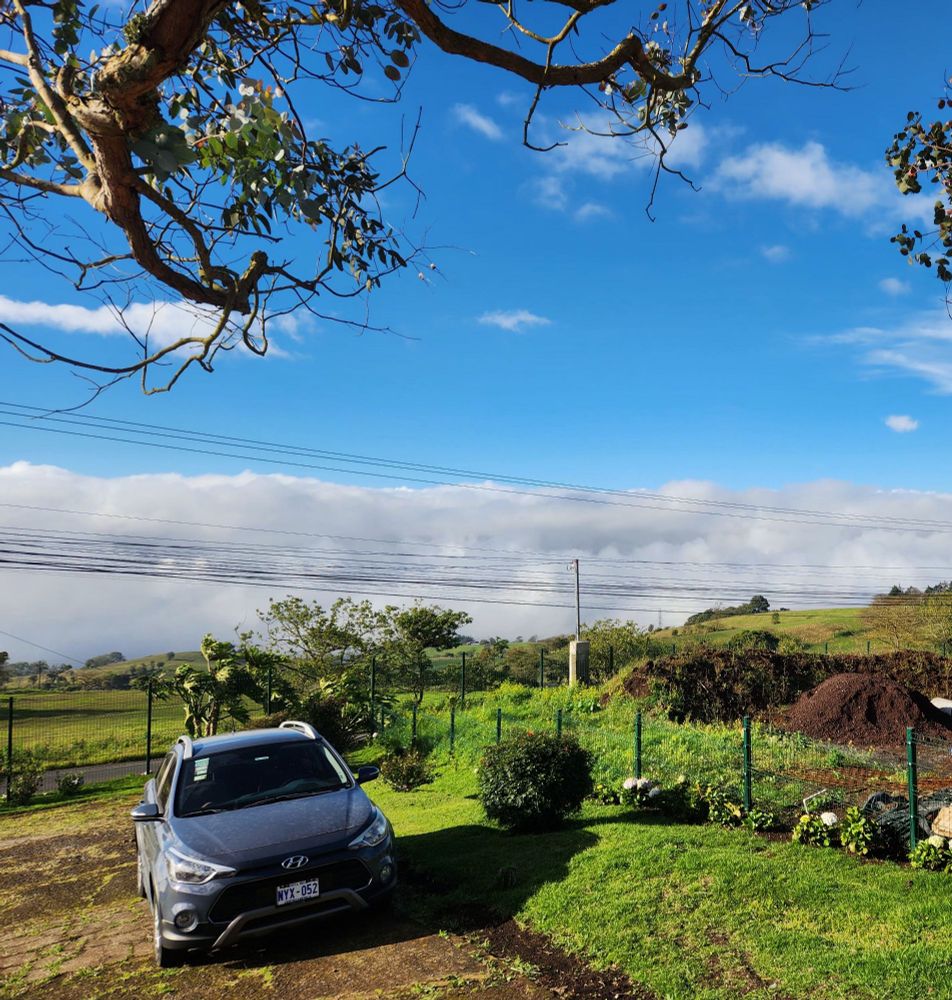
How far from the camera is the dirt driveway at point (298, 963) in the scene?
5.62m

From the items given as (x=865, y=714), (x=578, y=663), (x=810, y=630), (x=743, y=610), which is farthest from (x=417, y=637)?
(x=743, y=610)

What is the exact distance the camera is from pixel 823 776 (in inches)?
464

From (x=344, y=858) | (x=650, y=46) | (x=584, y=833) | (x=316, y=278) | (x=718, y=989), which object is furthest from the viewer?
(x=584, y=833)

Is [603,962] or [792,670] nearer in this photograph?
[603,962]

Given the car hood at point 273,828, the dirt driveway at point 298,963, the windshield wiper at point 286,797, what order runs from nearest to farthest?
the dirt driveway at point 298,963 < the car hood at point 273,828 < the windshield wiper at point 286,797

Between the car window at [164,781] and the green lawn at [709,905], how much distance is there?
260 centimetres

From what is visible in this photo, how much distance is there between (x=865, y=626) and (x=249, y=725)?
54.7 m

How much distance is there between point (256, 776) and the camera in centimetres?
761

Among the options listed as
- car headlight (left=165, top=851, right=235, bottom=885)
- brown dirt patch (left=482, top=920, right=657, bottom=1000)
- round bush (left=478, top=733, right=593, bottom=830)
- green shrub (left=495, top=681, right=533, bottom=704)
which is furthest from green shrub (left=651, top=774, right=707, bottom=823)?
green shrub (left=495, top=681, right=533, bottom=704)

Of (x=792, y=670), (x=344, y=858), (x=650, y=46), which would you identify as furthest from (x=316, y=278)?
(x=792, y=670)

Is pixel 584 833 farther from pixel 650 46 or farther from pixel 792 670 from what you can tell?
pixel 792 670

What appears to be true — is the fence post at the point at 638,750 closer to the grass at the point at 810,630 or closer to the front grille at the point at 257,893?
the front grille at the point at 257,893

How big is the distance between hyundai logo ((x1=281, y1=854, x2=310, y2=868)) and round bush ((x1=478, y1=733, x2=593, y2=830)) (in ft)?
12.2

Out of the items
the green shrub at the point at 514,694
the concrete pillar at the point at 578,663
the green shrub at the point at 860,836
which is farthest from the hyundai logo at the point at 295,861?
the concrete pillar at the point at 578,663
